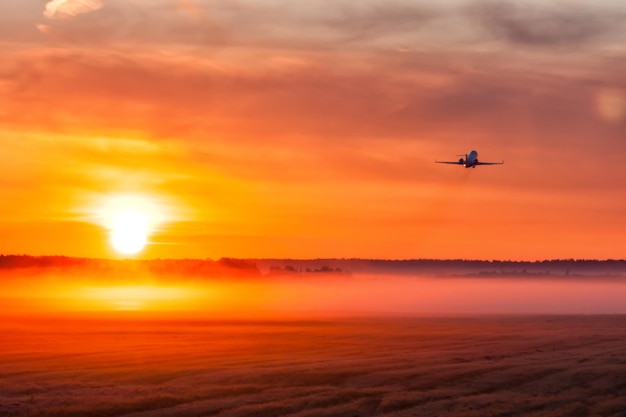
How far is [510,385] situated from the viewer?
166ft

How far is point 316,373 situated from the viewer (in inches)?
2144

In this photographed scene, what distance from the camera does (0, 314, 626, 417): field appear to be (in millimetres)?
44750

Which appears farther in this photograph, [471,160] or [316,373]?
[471,160]

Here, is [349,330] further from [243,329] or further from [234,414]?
[234,414]

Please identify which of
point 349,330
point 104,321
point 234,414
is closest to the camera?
point 234,414

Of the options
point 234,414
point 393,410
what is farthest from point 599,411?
point 234,414

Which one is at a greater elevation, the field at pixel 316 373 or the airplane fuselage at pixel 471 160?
the airplane fuselage at pixel 471 160

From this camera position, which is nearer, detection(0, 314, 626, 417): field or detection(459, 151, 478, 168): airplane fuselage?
detection(0, 314, 626, 417): field

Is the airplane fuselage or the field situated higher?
the airplane fuselage

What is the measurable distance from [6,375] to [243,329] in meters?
44.4

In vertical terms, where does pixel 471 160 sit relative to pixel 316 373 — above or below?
above

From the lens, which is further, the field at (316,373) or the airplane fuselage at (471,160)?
the airplane fuselage at (471,160)

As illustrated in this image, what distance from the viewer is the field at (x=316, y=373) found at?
147 ft

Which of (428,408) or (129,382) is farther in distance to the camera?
(129,382)
